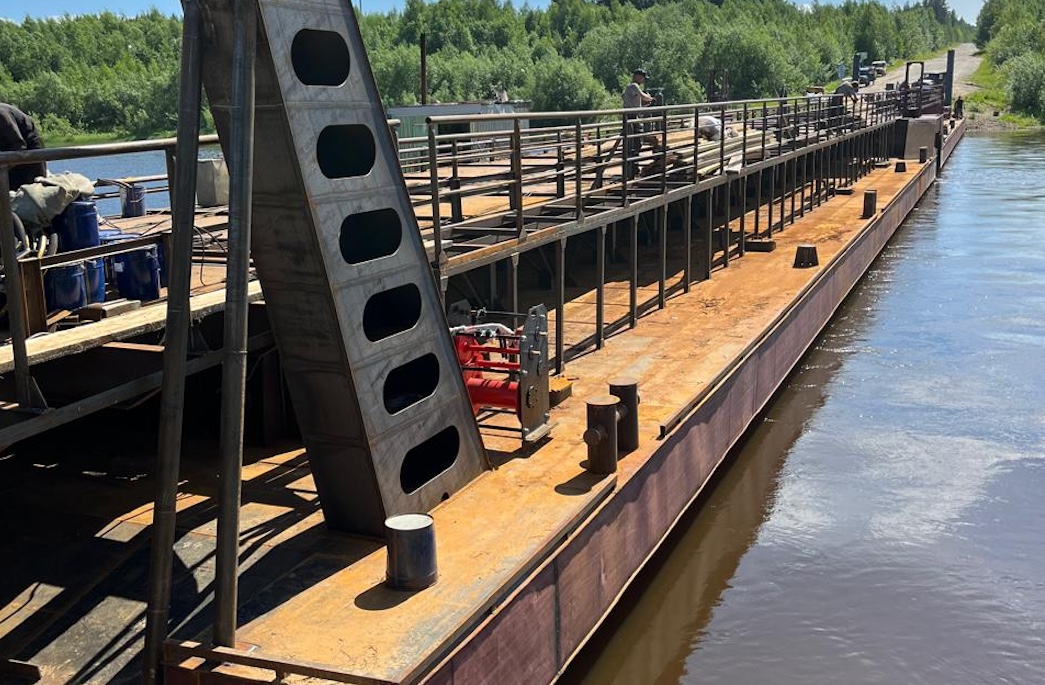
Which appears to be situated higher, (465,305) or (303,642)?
(465,305)

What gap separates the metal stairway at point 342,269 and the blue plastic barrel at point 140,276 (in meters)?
0.88

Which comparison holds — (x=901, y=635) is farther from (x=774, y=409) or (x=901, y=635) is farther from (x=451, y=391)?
(x=774, y=409)

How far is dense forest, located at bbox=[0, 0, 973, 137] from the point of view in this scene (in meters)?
83.4

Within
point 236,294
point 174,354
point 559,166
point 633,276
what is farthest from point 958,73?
point 174,354

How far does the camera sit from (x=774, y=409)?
53.3 feet

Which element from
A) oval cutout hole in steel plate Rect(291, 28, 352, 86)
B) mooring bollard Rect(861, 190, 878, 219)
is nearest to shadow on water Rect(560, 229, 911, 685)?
oval cutout hole in steel plate Rect(291, 28, 352, 86)

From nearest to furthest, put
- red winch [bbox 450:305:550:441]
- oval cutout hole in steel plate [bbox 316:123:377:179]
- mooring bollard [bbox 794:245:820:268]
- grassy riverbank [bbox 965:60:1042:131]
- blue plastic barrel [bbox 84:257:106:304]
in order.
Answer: blue plastic barrel [bbox 84:257:106:304] → oval cutout hole in steel plate [bbox 316:123:377:179] → red winch [bbox 450:305:550:441] → mooring bollard [bbox 794:245:820:268] → grassy riverbank [bbox 965:60:1042:131]

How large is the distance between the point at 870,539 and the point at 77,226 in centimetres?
845

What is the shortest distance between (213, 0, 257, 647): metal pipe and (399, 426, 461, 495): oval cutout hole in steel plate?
101 inches

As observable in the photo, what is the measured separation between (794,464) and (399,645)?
8984 millimetres

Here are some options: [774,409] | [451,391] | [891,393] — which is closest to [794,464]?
[774,409]

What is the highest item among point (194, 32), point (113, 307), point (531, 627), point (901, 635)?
point (194, 32)

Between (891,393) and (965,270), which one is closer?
(891,393)

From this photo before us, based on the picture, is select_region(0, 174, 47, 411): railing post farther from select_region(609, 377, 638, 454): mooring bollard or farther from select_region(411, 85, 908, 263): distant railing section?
select_region(609, 377, 638, 454): mooring bollard
